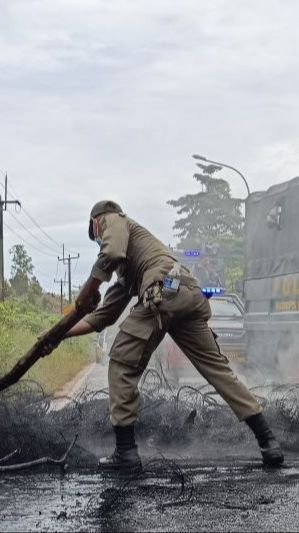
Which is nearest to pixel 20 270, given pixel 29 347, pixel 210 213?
pixel 210 213

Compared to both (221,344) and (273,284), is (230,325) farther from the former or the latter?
(273,284)

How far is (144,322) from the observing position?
570 cm

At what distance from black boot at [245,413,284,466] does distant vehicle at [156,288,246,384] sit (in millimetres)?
5333

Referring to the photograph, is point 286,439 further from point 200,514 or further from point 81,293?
point 200,514

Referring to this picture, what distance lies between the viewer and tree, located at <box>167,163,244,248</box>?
5462 centimetres

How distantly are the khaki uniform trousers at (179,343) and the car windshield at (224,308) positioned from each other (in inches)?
427

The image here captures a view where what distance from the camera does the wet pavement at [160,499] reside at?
12.9 feet

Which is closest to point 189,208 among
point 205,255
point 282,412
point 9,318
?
point 205,255

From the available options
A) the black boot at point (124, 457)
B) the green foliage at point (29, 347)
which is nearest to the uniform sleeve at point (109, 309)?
the black boot at point (124, 457)

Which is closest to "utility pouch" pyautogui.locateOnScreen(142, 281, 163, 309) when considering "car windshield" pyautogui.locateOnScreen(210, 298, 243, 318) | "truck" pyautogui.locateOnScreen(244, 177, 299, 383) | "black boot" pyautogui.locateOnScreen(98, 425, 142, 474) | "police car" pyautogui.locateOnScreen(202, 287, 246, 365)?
"black boot" pyautogui.locateOnScreen(98, 425, 142, 474)

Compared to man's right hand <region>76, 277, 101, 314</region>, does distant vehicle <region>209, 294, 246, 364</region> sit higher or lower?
lower

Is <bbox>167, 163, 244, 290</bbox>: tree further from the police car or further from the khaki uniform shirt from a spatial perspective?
the khaki uniform shirt

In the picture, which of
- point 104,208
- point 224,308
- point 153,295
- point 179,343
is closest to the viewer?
point 153,295

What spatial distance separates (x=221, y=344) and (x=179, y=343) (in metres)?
9.20
